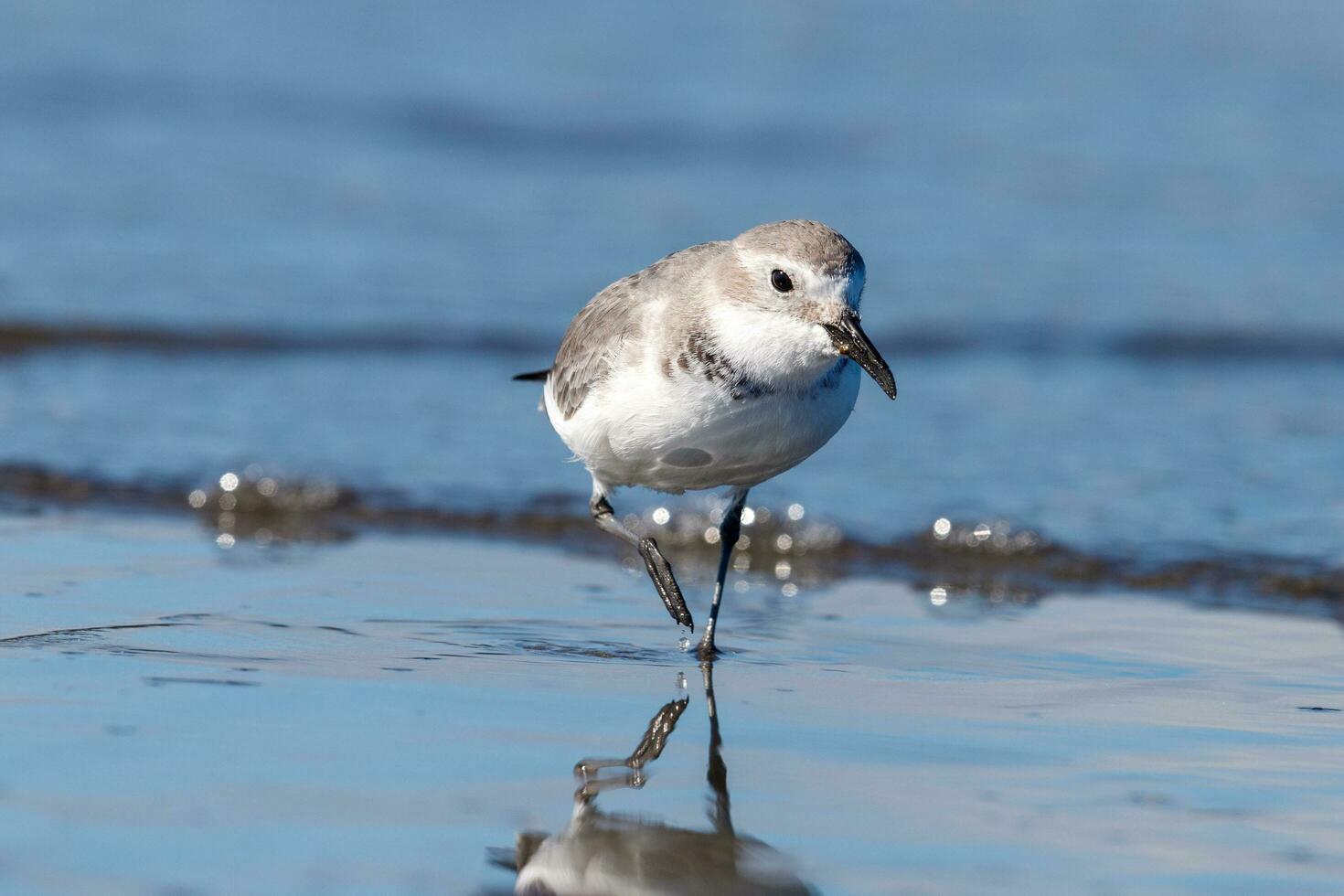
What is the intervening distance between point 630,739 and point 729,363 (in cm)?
107

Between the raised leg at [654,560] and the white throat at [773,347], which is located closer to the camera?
the white throat at [773,347]

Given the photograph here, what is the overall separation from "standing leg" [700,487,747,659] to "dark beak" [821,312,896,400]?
114cm

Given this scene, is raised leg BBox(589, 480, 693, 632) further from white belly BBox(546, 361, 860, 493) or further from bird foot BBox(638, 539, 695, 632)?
white belly BBox(546, 361, 860, 493)

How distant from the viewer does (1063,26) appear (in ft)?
66.9

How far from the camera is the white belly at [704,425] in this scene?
480 centimetres

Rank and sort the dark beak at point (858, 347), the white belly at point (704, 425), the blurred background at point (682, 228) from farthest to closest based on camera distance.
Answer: the blurred background at point (682, 228) → the white belly at point (704, 425) → the dark beak at point (858, 347)

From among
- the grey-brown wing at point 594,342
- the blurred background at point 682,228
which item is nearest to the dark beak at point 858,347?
the grey-brown wing at point 594,342

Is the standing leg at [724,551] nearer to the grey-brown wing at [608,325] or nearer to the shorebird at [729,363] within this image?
the shorebird at [729,363]

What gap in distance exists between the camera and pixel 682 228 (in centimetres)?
1357

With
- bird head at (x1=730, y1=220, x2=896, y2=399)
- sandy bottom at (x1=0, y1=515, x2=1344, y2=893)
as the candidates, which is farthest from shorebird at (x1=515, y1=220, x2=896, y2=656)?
sandy bottom at (x1=0, y1=515, x2=1344, y2=893)

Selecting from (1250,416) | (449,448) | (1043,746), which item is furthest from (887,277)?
(1043,746)

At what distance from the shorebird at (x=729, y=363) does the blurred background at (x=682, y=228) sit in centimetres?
225

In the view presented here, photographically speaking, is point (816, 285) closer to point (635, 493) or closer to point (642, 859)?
point (642, 859)

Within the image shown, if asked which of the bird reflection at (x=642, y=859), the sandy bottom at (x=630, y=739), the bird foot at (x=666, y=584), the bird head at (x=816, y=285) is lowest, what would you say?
the bird reflection at (x=642, y=859)
